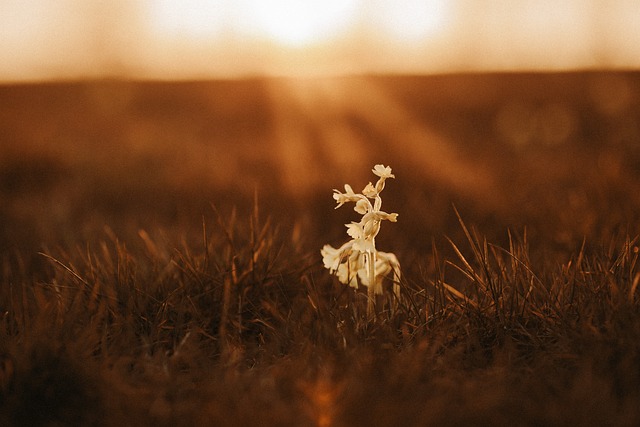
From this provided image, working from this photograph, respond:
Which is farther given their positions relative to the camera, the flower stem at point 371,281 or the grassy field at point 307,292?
the flower stem at point 371,281

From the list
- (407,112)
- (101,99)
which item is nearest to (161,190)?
(407,112)

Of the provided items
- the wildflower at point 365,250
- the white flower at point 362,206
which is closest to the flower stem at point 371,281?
the wildflower at point 365,250

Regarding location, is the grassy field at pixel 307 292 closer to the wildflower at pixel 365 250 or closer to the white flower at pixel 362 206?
the wildflower at pixel 365 250

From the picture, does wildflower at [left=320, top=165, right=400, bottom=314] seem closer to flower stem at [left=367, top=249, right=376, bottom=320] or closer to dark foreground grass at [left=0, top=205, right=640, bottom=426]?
flower stem at [left=367, top=249, right=376, bottom=320]

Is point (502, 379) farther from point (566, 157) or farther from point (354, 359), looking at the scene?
point (566, 157)

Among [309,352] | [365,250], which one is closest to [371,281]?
[365,250]

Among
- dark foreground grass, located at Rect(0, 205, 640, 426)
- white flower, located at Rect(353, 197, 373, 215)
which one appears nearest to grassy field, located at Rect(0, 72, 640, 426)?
dark foreground grass, located at Rect(0, 205, 640, 426)
